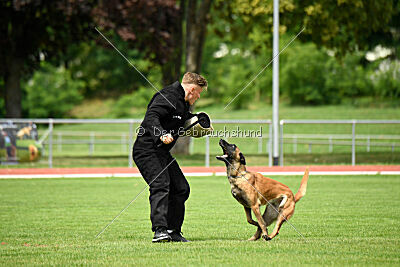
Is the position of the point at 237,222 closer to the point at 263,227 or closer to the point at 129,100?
the point at 263,227

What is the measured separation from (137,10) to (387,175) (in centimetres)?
1185

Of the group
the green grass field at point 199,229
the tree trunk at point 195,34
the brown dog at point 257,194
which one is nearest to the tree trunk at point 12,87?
the tree trunk at point 195,34

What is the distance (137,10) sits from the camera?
24172 millimetres

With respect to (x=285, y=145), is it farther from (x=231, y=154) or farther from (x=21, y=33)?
(x=231, y=154)

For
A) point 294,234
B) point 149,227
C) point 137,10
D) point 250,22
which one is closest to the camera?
point 294,234

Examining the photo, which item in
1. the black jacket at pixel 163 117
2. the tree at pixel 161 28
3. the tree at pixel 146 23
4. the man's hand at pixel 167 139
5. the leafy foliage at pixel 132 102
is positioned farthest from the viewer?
the leafy foliage at pixel 132 102

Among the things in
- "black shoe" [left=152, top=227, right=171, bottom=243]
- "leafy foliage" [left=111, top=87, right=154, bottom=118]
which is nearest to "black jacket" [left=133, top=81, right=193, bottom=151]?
"black shoe" [left=152, top=227, right=171, bottom=243]

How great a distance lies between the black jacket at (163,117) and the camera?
7.17 m

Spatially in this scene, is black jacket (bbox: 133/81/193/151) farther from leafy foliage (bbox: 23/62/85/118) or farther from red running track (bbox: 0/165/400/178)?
leafy foliage (bbox: 23/62/85/118)

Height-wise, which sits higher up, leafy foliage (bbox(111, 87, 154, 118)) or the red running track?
leafy foliage (bbox(111, 87, 154, 118))

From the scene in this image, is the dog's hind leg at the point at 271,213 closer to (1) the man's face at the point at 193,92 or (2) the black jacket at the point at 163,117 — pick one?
(2) the black jacket at the point at 163,117

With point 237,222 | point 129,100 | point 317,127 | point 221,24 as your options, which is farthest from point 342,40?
point 129,100

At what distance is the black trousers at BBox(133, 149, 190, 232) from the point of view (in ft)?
23.8

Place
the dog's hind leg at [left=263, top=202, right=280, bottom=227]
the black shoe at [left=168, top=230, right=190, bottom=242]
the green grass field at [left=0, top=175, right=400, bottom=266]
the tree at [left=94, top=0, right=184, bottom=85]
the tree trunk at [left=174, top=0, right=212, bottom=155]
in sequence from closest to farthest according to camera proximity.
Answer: the green grass field at [left=0, top=175, right=400, bottom=266]
the black shoe at [left=168, top=230, right=190, bottom=242]
the dog's hind leg at [left=263, top=202, right=280, bottom=227]
the tree at [left=94, top=0, right=184, bottom=85]
the tree trunk at [left=174, top=0, right=212, bottom=155]
